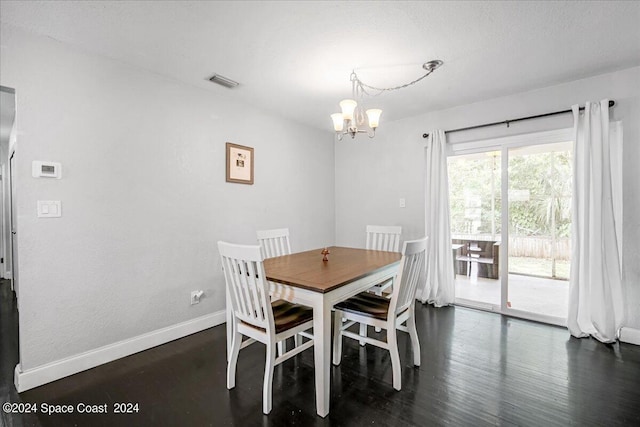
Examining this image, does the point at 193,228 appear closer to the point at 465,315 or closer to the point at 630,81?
the point at 465,315

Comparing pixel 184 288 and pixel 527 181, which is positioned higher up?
pixel 527 181

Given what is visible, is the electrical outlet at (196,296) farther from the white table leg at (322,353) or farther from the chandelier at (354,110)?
the chandelier at (354,110)

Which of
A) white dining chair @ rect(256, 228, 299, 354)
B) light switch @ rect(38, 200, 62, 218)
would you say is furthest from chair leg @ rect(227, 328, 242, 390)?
light switch @ rect(38, 200, 62, 218)

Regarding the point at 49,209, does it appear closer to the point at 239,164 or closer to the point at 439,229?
the point at 239,164

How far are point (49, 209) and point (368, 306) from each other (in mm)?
2340

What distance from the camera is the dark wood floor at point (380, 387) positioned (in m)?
1.67

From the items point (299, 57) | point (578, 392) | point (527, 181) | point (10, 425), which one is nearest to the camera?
point (10, 425)

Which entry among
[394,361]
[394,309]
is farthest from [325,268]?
[394,361]

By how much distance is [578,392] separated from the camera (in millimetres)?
1878

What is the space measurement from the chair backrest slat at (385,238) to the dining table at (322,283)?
2.02 ft

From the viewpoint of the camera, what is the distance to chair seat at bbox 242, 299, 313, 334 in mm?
1810

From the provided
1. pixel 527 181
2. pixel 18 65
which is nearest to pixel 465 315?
pixel 527 181

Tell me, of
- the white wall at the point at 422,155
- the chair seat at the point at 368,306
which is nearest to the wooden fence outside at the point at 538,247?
the white wall at the point at 422,155

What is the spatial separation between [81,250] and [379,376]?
7.76 ft
